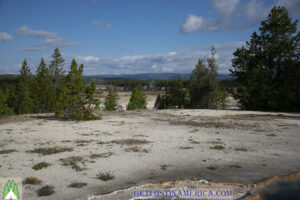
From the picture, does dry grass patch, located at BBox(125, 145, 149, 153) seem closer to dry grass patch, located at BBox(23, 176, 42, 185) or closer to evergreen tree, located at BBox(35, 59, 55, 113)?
dry grass patch, located at BBox(23, 176, 42, 185)

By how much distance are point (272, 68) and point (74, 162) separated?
28.1 meters


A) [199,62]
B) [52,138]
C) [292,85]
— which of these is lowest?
[52,138]

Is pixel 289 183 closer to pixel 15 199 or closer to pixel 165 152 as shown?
pixel 165 152

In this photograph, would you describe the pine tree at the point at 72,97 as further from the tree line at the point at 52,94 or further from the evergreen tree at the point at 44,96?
the evergreen tree at the point at 44,96

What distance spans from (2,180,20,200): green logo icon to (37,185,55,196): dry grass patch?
17.5 inches

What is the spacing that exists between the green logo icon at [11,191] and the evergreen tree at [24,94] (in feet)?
107

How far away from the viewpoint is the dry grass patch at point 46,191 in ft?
17.0

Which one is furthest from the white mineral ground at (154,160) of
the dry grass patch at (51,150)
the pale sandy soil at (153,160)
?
the dry grass patch at (51,150)

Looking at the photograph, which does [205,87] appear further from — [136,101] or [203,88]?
[136,101]

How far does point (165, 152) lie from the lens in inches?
342

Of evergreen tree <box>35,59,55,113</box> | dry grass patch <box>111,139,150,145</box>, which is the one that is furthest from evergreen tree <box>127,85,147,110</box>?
dry grass patch <box>111,139,150,145</box>

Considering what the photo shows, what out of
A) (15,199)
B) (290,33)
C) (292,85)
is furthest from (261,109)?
(15,199)

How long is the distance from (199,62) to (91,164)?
3420 centimetres

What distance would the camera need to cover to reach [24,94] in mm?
36500
